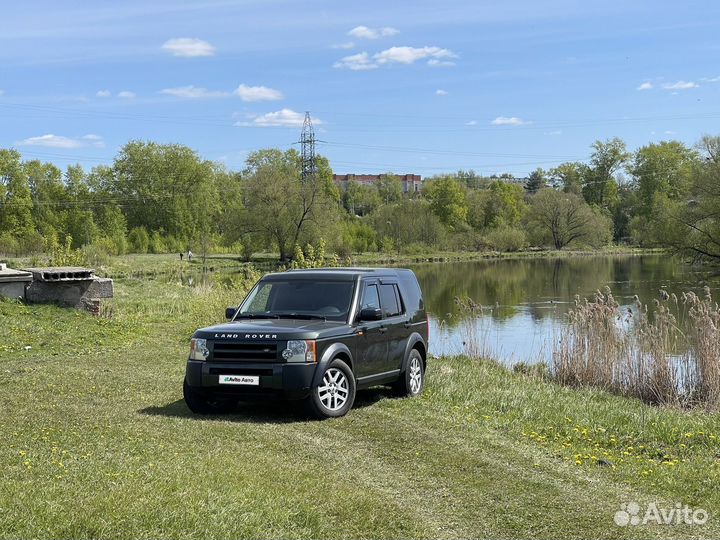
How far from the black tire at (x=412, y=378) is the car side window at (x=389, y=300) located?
25.8 inches

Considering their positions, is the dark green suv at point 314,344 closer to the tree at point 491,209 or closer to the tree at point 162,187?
the tree at point 162,187

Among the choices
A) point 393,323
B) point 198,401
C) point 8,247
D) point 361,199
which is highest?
point 361,199

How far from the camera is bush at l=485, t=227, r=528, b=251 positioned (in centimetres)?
10200

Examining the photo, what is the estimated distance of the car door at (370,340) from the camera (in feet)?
36.1

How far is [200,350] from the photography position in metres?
10.4

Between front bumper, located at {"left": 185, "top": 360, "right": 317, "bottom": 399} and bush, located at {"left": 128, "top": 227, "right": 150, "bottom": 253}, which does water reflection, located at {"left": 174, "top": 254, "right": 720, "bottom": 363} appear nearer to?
front bumper, located at {"left": 185, "top": 360, "right": 317, "bottom": 399}

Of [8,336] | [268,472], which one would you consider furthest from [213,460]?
[8,336]

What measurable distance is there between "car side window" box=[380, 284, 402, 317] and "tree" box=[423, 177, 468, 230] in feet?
316

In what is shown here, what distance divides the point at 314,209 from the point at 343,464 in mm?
66823

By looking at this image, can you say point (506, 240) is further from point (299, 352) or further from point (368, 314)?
point (299, 352)

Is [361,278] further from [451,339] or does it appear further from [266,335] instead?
[451,339]

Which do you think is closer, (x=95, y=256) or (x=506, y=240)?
(x=95, y=256)

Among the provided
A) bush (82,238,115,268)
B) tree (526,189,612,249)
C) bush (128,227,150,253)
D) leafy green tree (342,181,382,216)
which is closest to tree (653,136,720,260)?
bush (82,238,115,268)

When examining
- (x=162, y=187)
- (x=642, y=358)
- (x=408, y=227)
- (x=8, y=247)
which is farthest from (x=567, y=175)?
(x=642, y=358)
